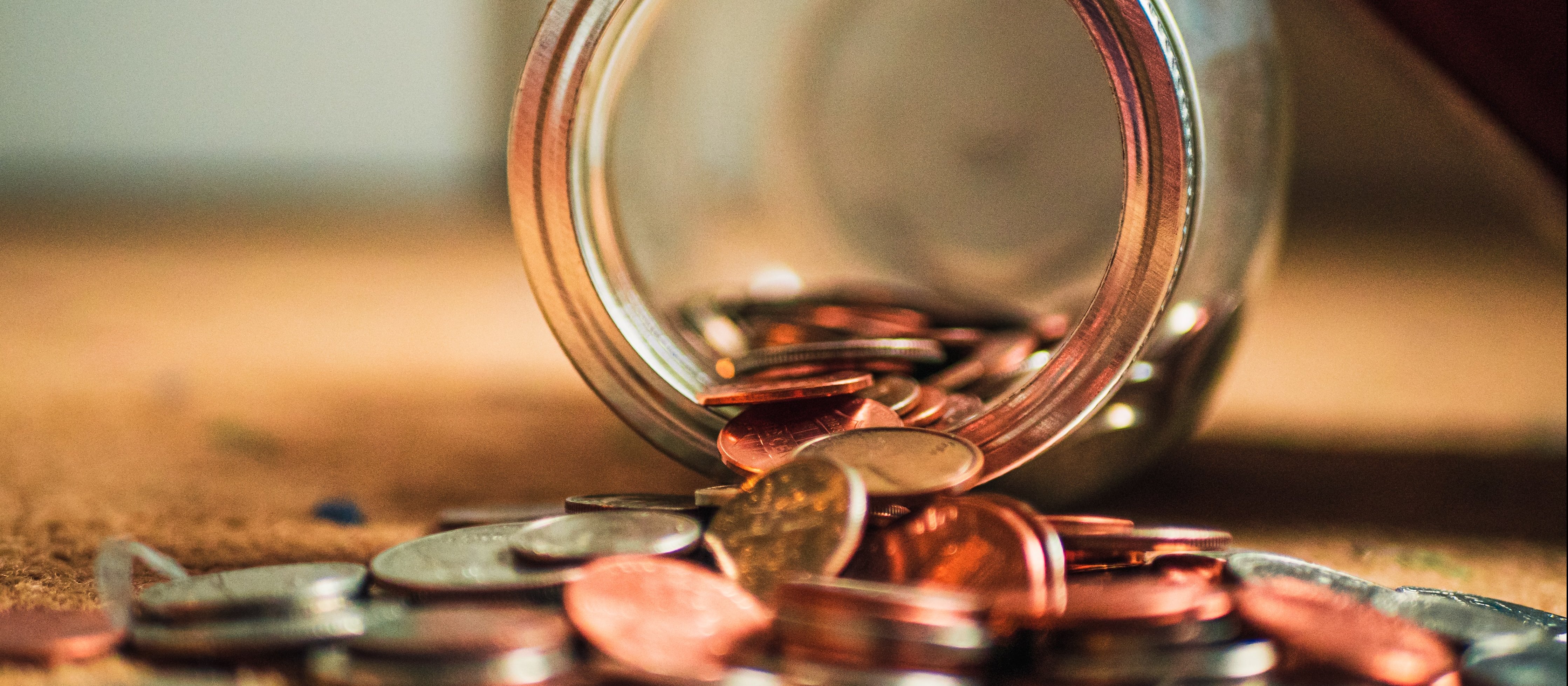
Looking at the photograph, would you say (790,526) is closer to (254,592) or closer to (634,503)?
(634,503)

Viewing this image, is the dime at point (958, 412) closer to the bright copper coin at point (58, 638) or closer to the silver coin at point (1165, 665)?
the silver coin at point (1165, 665)

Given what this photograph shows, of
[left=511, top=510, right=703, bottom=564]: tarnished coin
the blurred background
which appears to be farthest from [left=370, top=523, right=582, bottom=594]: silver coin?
the blurred background

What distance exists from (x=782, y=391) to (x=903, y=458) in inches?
4.5

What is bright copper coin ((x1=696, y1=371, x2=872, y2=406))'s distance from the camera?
2.85 ft

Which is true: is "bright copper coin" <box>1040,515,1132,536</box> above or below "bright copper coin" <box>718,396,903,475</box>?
below

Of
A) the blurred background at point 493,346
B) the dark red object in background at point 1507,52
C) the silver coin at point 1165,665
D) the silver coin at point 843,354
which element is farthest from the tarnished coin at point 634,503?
the dark red object in background at point 1507,52

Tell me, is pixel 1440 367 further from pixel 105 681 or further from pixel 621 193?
pixel 105 681

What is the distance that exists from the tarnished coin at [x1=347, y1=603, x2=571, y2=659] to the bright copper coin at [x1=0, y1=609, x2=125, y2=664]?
168 mm

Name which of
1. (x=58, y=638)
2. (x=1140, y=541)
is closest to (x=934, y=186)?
(x=1140, y=541)

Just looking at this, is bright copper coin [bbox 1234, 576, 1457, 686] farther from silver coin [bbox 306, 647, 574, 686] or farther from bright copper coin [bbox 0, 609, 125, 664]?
bright copper coin [bbox 0, 609, 125, 664]

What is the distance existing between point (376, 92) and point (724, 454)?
16.8 feet

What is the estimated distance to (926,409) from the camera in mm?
935

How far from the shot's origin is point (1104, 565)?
31.9 inches

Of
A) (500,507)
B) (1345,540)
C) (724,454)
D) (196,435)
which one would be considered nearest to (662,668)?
(724,454)
